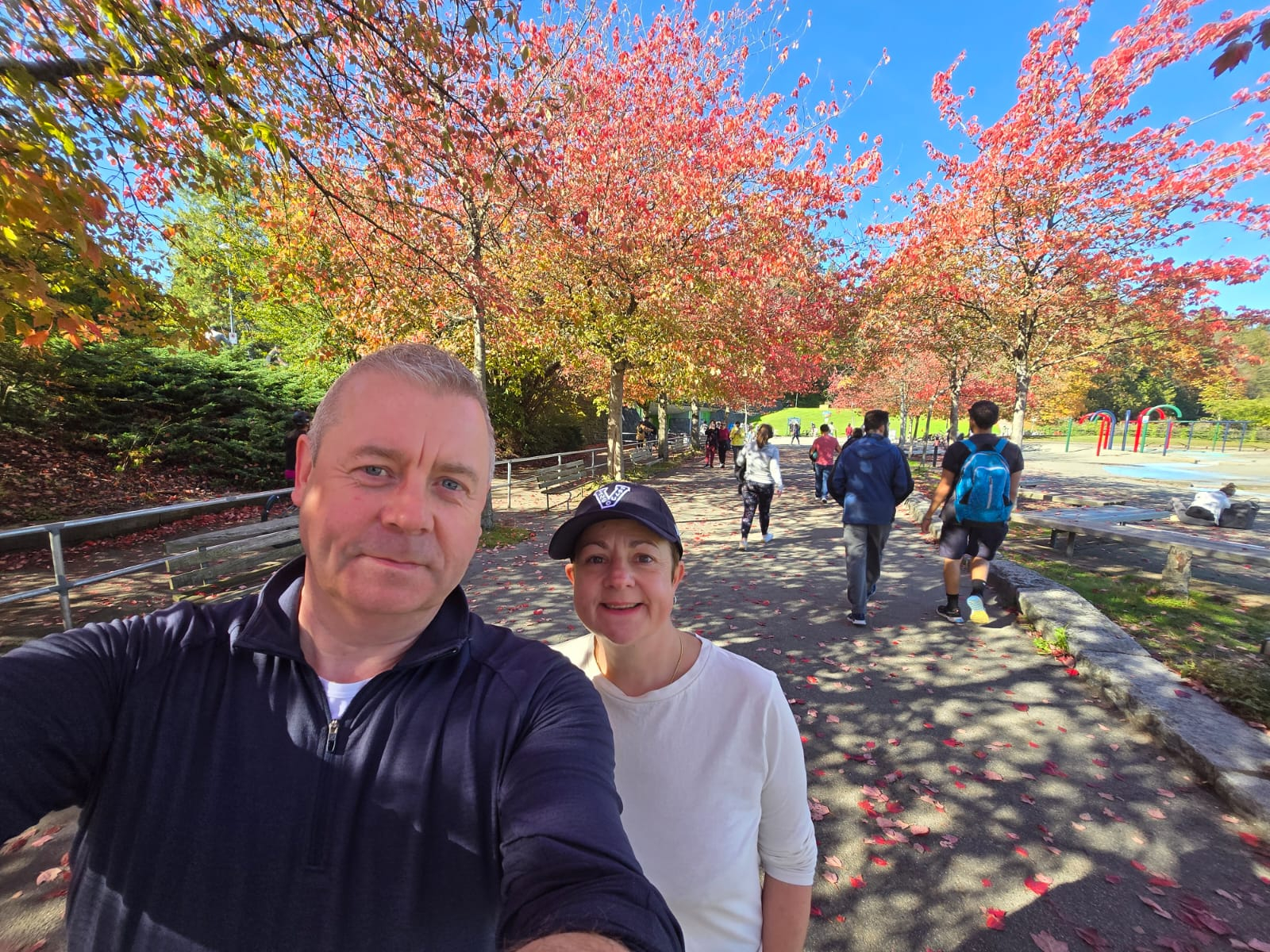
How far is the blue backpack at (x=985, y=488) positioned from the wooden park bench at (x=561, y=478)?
332 inches

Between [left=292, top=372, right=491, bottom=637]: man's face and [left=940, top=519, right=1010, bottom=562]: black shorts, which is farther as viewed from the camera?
[left=940, top=519, right=1010, bottom=562]: black shorts

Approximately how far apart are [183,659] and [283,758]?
34cm

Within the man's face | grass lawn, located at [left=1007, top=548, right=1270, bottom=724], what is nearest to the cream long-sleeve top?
the man's face

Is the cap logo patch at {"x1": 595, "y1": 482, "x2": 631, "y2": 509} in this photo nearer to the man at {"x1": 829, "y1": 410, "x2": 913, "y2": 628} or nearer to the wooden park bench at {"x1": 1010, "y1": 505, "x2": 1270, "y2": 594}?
the man at {"x1": 829, "y1": 410, "x2": 913, "y2": 628}

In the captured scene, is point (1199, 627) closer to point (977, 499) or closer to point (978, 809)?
point (977, 499)

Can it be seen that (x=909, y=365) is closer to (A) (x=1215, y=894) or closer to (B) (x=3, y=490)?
(A) (x=1215, y=894)

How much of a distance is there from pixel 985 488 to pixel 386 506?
18.5 feet

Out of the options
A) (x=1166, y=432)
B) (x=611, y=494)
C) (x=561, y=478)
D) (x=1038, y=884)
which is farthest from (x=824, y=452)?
(x=1166, y=432)

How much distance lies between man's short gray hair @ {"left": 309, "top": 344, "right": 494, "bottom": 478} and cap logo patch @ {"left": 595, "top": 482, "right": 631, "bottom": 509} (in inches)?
17.9

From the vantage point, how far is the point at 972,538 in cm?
561

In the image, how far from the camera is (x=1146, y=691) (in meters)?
3.92

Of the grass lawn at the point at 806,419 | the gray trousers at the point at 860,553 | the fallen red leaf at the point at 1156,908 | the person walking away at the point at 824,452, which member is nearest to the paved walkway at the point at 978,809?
the fallen red leaf at the point at 1156,908

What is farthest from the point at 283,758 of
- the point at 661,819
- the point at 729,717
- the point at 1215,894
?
the point at 1215,894

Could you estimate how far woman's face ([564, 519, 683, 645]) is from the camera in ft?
5.07
